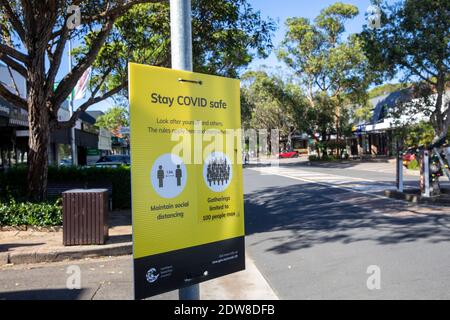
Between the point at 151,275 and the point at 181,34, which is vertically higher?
the point at 181,34

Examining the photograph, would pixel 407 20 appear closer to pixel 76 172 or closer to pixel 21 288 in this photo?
pixel 76 172

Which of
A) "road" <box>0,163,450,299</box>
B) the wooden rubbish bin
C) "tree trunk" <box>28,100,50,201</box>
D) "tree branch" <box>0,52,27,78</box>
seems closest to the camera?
"road" <box>0,163,450,299</box>

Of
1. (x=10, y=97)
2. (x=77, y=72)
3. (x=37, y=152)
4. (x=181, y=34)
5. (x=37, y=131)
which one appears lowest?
(x=37, y=152)

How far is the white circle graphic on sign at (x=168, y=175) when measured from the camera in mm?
2715

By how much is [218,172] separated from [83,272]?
4.52m

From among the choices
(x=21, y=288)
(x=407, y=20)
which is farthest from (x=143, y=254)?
(x=407, y=20)

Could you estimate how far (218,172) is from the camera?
122 inches

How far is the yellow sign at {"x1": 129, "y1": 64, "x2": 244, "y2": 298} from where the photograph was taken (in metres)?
2.66

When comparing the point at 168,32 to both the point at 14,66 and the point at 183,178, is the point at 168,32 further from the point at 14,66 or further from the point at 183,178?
the point at 183,178

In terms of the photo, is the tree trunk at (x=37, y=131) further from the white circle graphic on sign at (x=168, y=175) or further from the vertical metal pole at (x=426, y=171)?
the vertical metal pole at (x=426, y=171)

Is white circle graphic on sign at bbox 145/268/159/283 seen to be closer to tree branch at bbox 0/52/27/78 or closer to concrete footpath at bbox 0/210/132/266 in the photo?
concrete footpath at bbox 0/210/132/266

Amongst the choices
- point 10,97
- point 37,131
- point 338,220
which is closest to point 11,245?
point 37,131

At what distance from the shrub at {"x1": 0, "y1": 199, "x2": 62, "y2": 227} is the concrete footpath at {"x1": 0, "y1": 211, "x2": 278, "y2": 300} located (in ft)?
0.69

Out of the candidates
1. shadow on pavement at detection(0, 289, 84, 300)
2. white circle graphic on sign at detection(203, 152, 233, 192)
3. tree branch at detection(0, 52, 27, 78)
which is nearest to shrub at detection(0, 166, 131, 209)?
tree branch at detection(0, 52, 27, 78)
